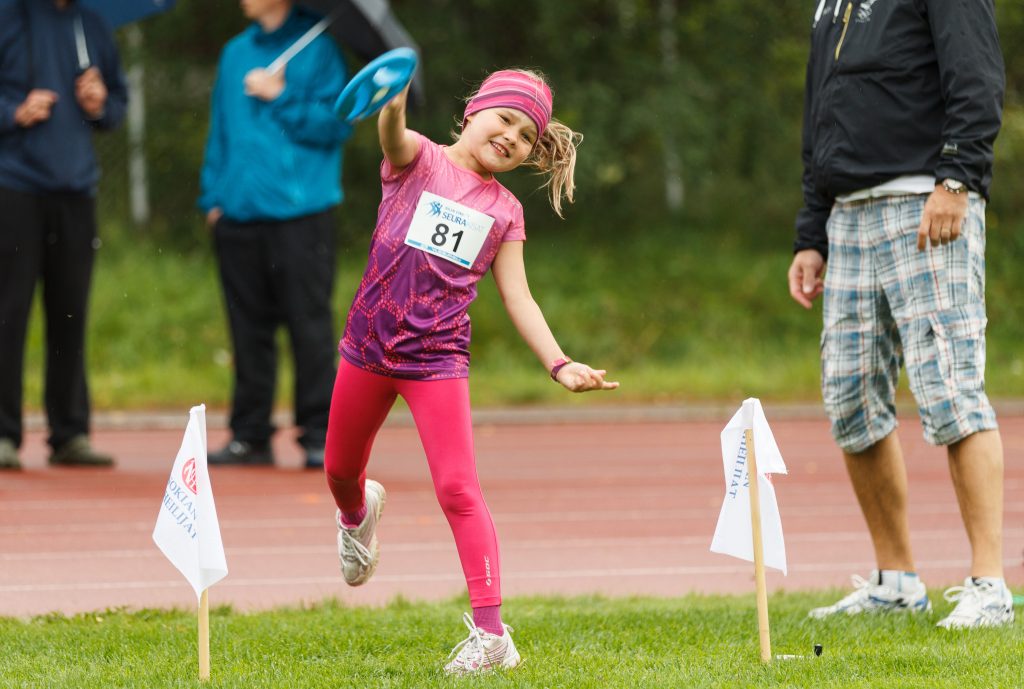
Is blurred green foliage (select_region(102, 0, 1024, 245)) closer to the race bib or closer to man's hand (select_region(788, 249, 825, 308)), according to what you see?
man's hand (select_region(788, 249, 825, 308))

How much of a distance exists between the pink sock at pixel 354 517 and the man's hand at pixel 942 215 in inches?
79.6

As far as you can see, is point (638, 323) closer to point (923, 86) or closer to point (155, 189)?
point (155, 189)

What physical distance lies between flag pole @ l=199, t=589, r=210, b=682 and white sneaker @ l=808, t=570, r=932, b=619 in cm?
215

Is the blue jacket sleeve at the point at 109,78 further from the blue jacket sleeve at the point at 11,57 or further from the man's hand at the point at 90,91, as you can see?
the blue jacket sleeve at the point at 11,57

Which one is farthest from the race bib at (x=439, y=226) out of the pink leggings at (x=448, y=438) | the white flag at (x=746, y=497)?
the white flag at (x=746, y=497)

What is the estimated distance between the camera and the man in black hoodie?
16.4 ft

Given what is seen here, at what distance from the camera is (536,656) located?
4.61 metres

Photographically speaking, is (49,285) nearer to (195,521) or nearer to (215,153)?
(215,153)

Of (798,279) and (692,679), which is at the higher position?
(798,279)

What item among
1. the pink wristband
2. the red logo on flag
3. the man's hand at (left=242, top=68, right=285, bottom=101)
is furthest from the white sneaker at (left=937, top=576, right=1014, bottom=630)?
the man's hand at (left=242, top=68, right=285, bottom=101)

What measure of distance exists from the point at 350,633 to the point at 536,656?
68cm

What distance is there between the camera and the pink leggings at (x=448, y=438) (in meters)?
4.47

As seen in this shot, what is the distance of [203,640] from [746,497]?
160cm

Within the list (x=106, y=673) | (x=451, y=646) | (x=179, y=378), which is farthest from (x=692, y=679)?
(x=179, y=378)
